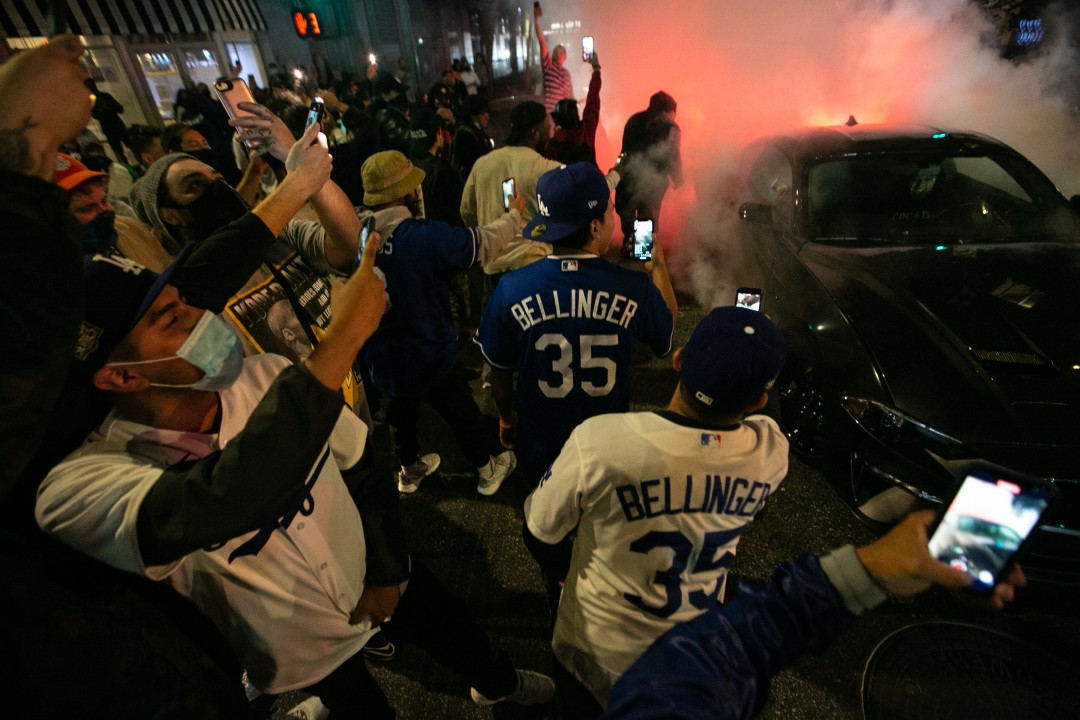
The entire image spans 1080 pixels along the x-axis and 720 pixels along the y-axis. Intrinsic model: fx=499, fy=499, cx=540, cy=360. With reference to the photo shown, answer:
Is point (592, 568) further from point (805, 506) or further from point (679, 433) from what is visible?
point (805, 506)

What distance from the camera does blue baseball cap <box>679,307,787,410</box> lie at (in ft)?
4.22

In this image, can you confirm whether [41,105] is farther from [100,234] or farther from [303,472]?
[100,234]

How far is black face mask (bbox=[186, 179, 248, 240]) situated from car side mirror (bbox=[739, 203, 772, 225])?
143 inches

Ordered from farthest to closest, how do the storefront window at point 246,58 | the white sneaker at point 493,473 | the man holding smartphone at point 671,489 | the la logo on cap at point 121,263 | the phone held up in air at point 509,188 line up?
the storefront window at point 246,58
the phone held up in air at point 509,188
the white sneaker at point 493,473
the man holding smartphone at point 671,489
the la logo on cap at point 121,263

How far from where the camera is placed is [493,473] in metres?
3.44

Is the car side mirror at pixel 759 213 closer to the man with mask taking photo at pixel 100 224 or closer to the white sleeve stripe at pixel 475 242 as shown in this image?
the white sleeve stripe at pixel 475 242

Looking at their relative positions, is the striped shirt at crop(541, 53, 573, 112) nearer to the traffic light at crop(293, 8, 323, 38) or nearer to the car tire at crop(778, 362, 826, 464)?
the car tire at crop(778, 362, 826, 464)

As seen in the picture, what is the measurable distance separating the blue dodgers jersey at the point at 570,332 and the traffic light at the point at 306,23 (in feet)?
53.9

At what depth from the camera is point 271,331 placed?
89.8 inches

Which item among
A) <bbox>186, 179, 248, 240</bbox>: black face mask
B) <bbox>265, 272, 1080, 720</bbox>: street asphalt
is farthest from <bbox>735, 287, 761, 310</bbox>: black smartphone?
<bbox>186, 179, 248, 240</bbox>: black face mask

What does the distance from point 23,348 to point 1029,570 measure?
11.9 feet

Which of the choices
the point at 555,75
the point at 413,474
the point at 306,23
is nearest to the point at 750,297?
the point at 413,474

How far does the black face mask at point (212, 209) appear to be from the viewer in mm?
2439

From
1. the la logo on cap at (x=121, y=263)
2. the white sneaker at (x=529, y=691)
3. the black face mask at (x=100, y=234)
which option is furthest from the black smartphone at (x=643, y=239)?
the black face mask at (x=100, y=234)
